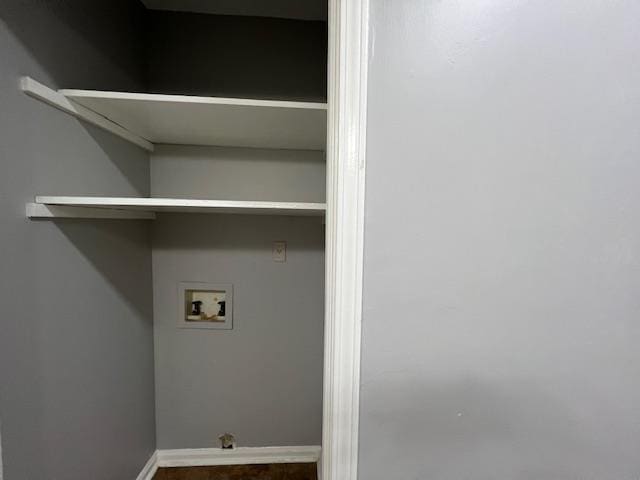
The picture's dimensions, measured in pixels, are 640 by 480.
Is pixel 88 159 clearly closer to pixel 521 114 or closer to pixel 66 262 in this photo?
pixel 66 262

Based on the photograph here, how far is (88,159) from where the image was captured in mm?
1127

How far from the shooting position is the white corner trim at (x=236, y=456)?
5.58 ft

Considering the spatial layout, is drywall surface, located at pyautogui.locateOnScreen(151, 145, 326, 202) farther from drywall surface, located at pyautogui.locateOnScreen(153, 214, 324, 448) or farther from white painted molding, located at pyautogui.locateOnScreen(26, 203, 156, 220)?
white painted molding, located at pyautogui.locateOnScreen(26, 203, 156, 220)

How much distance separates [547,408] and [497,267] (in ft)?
1.09

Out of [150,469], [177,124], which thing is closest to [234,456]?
[150,469]

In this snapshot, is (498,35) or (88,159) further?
(88,159)

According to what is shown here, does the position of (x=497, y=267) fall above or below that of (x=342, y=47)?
below

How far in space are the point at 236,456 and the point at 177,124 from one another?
5.76ft

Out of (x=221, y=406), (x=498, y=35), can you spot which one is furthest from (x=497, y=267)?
(x=221, y=406)

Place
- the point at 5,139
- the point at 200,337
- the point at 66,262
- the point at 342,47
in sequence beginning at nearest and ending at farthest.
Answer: the point at 342,47 < the point at 5,139 < the point at 66,262 < the point at 200,337

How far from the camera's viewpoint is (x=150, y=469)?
64.1 inches

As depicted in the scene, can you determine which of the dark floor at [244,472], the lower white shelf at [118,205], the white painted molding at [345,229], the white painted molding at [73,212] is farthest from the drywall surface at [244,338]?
the white painted molding at [345,229]

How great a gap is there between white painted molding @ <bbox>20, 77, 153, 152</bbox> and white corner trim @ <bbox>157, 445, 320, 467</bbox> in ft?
5.50

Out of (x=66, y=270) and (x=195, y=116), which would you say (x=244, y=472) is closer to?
(x=66, y=270)
